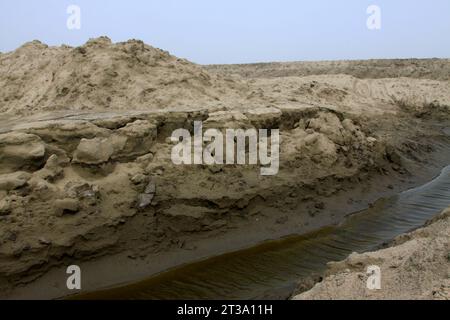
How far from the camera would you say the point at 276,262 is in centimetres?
502

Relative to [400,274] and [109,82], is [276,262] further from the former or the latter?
[109,82]

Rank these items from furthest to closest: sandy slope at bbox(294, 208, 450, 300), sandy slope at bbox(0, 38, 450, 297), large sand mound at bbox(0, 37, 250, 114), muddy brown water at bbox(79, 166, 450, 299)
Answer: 1. large sand mound at bbox(0, 37, 250, 114)
2. sandy slope at bbox(0, 38, 450, 297)
3. muddy brown water at bbox(79, 166, 450, 299)
4. sandy slope at bbox(294, 208, 450, 300)

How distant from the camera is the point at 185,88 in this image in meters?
6.77

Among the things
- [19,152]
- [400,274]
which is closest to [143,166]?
[19,152]

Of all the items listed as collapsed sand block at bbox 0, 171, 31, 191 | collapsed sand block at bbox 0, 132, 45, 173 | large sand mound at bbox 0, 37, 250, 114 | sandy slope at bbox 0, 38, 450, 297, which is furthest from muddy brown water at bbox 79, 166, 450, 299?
Result: large sand mound at bbox 0, 37, 250, 114

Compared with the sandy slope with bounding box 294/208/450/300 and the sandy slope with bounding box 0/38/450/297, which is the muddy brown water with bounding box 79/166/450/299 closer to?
the sandy slope with bounding box 0/38/450/297

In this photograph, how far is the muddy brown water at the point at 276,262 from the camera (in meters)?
4.39

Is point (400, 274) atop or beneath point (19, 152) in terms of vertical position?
beneath

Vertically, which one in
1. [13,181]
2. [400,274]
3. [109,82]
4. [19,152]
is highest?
Answer: [109,82]

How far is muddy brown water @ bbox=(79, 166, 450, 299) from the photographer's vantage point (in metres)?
4.39

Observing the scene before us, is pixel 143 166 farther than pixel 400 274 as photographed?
Yes

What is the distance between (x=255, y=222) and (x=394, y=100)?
946 cm

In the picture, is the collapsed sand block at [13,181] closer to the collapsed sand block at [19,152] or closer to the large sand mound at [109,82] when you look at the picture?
the collapsed sand block at [19,152]
